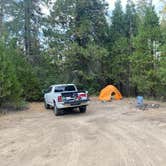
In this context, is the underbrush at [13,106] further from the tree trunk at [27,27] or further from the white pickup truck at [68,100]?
the tree trunk at [27,27]

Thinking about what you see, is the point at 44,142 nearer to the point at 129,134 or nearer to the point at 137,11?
the point at 129,134

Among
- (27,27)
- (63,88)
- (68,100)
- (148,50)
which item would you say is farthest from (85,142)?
(27,27)

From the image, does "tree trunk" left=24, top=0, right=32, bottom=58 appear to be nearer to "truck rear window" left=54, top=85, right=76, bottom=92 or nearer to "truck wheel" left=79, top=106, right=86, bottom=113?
"truck rear window" left=54, top=85, right=76, bottom=92

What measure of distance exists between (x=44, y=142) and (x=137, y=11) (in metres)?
27.5

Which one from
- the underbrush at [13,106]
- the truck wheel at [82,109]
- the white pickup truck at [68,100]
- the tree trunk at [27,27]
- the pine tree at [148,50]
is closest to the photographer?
the white pickup truck at [68,100]

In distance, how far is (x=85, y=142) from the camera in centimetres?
904

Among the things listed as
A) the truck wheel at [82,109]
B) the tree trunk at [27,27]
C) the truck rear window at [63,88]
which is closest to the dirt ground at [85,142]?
the truck wheel at [82,109]

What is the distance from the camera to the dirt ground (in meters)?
7.14

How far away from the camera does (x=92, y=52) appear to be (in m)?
26.4

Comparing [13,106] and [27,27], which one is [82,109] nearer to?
[13,106]

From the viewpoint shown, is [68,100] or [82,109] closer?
[68,100]

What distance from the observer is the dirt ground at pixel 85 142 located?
7.14 m

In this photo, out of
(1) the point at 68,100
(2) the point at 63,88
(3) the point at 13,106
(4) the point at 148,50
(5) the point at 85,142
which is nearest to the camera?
(5) the point at 85,142

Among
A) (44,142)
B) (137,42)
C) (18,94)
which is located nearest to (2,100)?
(18,94)
